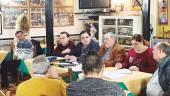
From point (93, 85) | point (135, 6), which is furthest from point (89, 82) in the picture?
point (135, 6)

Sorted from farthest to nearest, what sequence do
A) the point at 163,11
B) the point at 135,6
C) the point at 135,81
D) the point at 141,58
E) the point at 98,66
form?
the point at 135,6
the point at 163,11
the point at 141,58
the point at 135,81
the point at 98,66

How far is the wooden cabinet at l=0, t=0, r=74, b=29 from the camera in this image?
8312 mm

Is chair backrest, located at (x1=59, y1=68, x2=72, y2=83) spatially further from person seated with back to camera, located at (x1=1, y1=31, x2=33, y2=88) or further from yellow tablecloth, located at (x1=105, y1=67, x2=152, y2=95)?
person seated with back to camera, located at (x1=1, y1=31, x2=33, y2=88)

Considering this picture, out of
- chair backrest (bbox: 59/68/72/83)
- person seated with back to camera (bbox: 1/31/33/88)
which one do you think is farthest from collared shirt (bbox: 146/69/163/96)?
person seated with back to camera (bbox: 1/31/33/88)

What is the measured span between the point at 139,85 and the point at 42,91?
145 centimetres

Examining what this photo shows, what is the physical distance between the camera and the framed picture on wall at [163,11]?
875 cm

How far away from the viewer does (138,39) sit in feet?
15.9

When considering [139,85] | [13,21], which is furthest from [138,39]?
[13,21]

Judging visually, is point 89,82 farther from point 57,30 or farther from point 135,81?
point 57,30

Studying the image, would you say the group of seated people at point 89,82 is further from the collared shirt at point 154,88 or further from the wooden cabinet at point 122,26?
the wooden cabinet at point 122,26

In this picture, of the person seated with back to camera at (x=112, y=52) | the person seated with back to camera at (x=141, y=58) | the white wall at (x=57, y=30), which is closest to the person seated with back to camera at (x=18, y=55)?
the white wall at (x=57, y=30)

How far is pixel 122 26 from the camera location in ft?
31.2

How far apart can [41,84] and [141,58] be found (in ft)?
7.00

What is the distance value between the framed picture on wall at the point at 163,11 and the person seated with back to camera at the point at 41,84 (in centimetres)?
619
